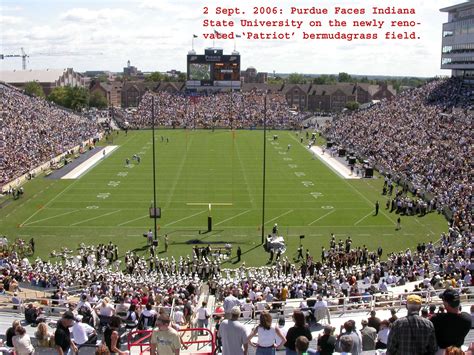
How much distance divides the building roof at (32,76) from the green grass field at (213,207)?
93.5 meters

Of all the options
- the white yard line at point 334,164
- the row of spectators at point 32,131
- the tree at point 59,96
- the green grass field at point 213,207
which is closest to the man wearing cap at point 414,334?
the green grass field at point 213,207

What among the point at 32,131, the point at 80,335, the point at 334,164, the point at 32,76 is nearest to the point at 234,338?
the point at 80,335

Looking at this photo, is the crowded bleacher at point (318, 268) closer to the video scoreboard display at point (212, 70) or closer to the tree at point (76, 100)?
the video scoreboard display at point (212, 70)

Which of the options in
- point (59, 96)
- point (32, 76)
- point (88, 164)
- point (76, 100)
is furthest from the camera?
point (32, 76)

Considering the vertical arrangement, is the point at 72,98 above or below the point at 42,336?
above

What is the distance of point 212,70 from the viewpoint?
87000 mm

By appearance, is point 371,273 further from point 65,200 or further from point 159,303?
point 65,200

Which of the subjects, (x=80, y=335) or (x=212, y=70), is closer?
(x=80, y=335)

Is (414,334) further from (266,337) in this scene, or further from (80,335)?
(80,335)

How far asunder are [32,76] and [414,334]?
144 metres

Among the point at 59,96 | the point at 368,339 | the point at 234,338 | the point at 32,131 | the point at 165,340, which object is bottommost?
the point at 368,339

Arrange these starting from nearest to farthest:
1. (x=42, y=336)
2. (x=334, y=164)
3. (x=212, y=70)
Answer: (x=42, y=336) < (x=334, y=164) < (x=212, y=70)

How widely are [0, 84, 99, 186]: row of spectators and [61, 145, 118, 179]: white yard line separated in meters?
2.61

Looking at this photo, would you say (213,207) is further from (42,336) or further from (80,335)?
(42,336)
